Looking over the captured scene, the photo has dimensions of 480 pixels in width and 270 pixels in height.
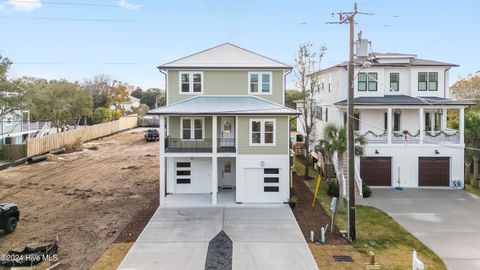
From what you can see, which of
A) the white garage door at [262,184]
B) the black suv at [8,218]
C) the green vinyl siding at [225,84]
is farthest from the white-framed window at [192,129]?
the black suv at [8,218]

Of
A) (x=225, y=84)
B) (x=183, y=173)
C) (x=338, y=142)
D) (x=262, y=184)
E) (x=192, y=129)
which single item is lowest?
(x=262, y=184)

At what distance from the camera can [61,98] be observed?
156 ft

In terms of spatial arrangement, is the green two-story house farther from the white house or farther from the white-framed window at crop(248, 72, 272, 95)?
the white house

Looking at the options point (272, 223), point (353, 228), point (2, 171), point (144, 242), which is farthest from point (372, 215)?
point (2, 171)

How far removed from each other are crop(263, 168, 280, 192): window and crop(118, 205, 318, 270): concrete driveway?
119 cm

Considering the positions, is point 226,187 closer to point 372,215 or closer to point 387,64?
point 372,215

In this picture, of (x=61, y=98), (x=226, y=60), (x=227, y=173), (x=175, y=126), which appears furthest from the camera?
(x=61, y=98)

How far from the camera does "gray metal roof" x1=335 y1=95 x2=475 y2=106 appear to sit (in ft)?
78.4

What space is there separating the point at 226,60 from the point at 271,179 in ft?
26.2

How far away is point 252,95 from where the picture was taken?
74.0ft

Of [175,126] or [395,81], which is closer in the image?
[175,126]

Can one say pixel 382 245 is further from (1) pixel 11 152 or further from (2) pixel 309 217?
(1) pixel 11 152

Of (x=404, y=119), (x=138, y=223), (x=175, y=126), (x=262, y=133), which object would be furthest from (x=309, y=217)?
(x=404, y=119)

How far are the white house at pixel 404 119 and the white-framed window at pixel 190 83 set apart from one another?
10165 mm
